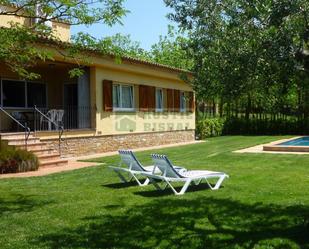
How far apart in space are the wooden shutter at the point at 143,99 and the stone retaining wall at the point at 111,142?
134 centimetres

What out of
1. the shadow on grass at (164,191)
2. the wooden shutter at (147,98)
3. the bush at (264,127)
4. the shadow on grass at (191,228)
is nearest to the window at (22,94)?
the wooden shutter at (147,98)

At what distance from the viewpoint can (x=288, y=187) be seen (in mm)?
10656

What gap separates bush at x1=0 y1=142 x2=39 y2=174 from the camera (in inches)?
563

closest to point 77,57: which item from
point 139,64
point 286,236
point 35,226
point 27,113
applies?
point 35,226

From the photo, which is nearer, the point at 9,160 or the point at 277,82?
Answer: the point at 277,82

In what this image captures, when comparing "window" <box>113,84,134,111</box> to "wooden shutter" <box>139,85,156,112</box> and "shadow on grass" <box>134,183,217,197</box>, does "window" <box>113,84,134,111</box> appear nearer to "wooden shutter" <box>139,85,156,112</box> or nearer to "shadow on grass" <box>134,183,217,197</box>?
"wooden shutter" <box>139,85,156,112</box>

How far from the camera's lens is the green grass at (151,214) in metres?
6.53

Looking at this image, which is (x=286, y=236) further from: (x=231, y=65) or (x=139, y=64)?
(x=139, y=64)

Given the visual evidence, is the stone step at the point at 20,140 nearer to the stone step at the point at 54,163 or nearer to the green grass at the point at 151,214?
the stone step at the point at 54,163

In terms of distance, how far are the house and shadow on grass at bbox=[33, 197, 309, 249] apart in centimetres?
965

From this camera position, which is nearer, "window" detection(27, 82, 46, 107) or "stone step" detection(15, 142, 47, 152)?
"stone step" detection(15, 142, 47, 152)

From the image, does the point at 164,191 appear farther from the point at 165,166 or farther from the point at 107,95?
the point at 107,95

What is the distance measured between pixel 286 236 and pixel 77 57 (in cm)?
581

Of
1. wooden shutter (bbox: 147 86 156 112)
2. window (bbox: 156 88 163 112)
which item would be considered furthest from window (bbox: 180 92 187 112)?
wooden shutter (bbox: 147 86 156 112)
